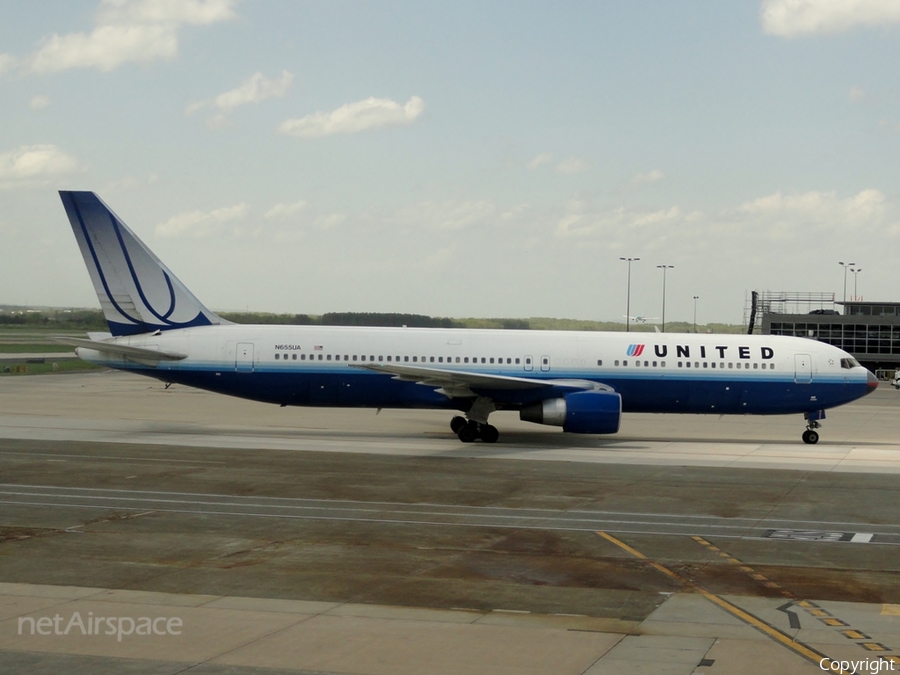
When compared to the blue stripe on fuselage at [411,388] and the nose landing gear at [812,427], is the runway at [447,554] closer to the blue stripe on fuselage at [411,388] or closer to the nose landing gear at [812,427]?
the blue stripe on fuselage at [411,388]

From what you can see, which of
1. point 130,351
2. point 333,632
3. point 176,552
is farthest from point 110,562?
point 130,351

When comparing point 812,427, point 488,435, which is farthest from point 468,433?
A: point 812,427

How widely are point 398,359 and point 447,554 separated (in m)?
17.5

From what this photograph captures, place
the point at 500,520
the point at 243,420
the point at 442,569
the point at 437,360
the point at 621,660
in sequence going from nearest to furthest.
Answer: the point at 621,660 → the point at 442,569 → the point at 500,520 → the point at 437,360 → the point at 243,420

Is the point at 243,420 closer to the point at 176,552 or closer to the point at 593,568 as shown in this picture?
the point at 176,552

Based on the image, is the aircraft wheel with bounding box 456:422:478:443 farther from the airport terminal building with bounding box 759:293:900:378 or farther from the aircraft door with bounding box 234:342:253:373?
the airport terminal building with bounding box 759:293:900:378

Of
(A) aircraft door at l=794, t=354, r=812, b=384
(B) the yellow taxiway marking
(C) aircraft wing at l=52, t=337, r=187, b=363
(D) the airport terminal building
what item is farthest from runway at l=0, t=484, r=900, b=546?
(D) the airport terminal building

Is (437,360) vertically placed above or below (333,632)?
above

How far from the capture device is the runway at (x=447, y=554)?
10.1 meters

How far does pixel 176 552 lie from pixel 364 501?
564 centimetres

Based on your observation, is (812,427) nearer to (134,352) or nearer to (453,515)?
(453,515)

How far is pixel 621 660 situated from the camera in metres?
9.80

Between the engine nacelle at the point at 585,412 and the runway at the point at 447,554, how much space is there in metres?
0.85

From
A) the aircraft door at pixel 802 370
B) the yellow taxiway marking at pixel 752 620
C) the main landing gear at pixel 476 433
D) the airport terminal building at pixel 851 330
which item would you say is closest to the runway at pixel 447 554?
the yellow taxiway marking at pixel 752 620
